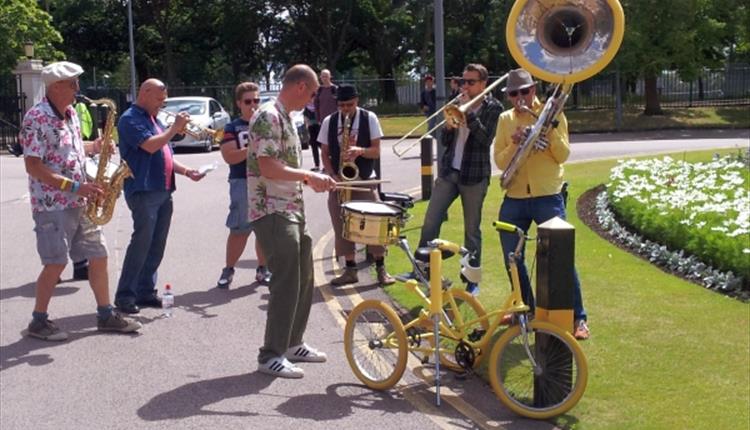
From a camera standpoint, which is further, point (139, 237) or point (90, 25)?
point (90, 25)

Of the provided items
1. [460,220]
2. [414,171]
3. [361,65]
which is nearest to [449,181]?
[460,220]

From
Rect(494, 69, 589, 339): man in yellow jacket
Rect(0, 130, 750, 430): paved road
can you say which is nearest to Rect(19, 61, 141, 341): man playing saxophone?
Rect(0, 130, 750, 430): paved road

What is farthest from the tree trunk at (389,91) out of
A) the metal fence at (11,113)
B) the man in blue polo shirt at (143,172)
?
the man in blue polo shirt at (143,172)

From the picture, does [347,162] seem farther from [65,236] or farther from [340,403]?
[340,403]

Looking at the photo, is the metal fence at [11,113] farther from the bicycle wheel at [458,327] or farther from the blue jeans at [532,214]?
the bicycle wheel at [458,327]

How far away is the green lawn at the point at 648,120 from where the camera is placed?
3375 cm

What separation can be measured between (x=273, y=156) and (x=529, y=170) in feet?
6.42

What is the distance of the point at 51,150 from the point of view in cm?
728

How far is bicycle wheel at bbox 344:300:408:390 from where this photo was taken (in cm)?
625

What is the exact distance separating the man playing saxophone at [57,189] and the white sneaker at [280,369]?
5.73 feet

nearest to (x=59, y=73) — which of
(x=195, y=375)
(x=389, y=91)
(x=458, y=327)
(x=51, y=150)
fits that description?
(x=51, y=150)

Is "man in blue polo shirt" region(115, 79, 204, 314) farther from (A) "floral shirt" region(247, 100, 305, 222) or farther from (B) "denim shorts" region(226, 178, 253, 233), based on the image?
(A) "floral shirt" region(247, 100, 305, 222)

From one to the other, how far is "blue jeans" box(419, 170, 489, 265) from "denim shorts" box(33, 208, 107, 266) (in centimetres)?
270

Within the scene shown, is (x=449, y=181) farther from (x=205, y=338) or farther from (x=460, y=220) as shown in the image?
(x=460, y=220)
